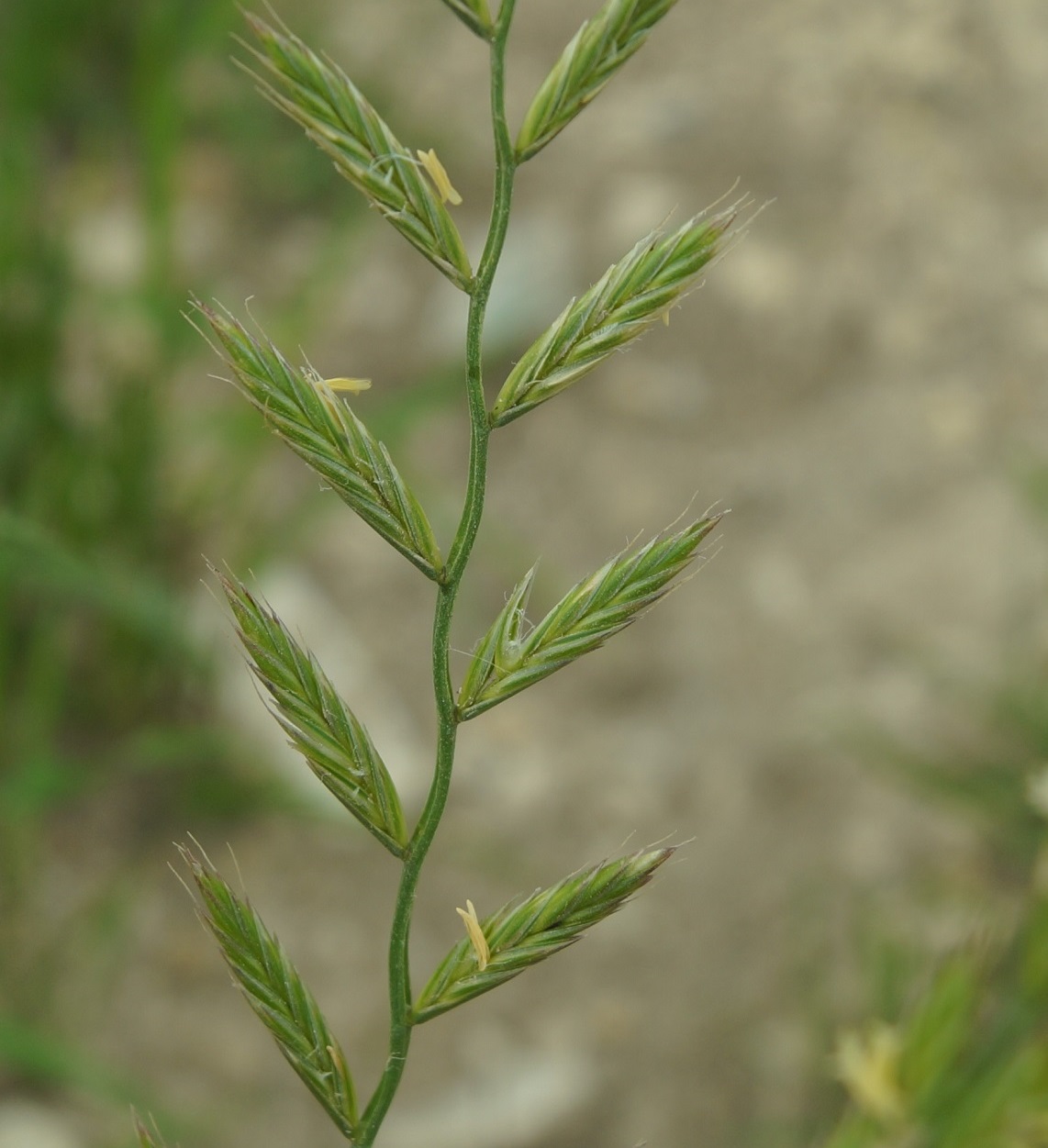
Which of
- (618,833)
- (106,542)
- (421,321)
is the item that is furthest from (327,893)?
(421,321)

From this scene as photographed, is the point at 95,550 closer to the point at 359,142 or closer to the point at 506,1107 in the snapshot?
the point at 506,1107

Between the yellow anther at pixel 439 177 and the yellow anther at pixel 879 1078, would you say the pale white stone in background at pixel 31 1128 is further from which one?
the yellow anther at pixel 439 177

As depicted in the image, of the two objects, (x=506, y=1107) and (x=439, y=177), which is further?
(x=506, y=1107)

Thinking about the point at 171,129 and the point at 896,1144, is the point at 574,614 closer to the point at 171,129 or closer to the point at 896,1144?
the point at 896,1144

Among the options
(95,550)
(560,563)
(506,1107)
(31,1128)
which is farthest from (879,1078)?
(560,563)

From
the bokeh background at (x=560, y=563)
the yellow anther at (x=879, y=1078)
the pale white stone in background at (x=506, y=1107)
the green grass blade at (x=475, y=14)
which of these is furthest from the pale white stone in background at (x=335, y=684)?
the green grass blade at (x=475, y=14)

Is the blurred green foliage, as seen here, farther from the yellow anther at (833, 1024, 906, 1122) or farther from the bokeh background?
the yellow anther at (833, 1024, 906, 1122)

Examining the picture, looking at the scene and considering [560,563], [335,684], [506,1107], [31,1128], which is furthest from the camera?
[560,563]
